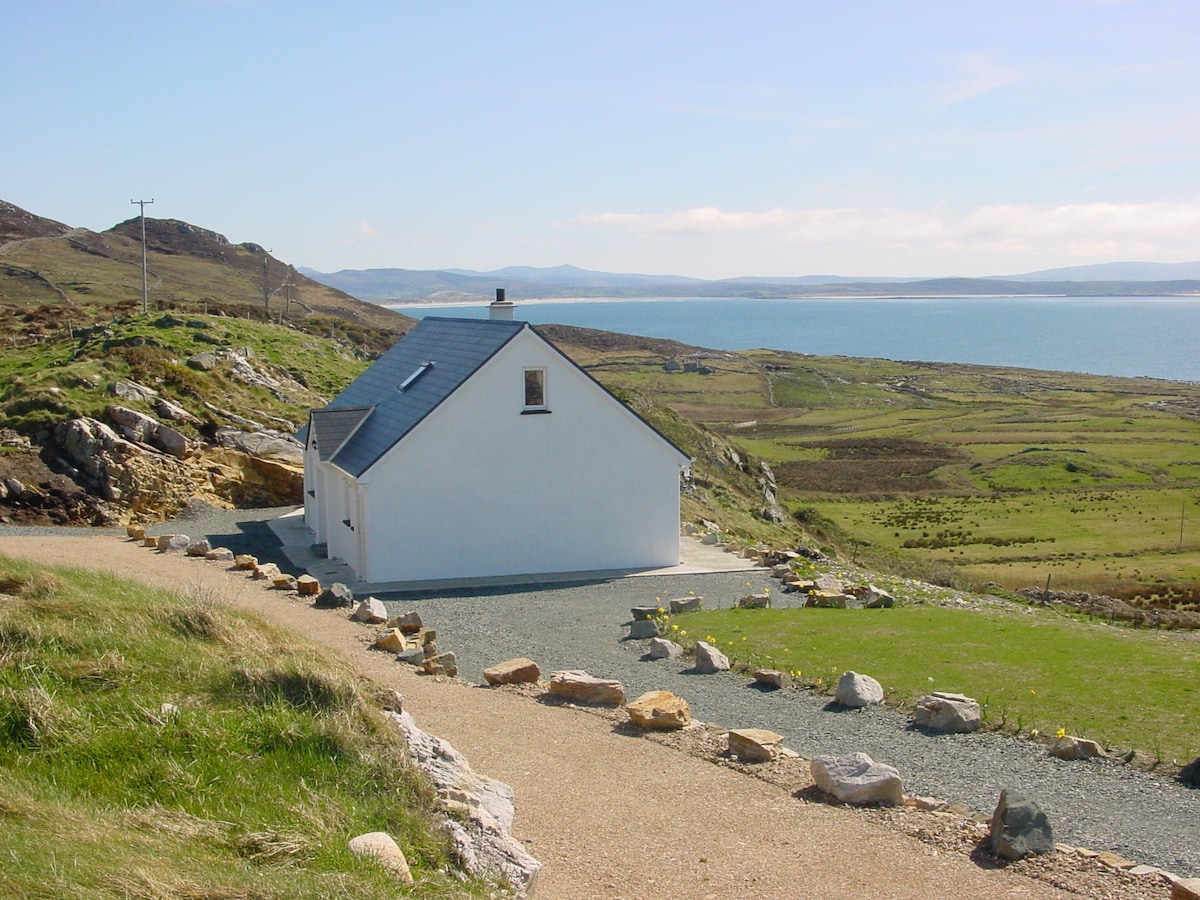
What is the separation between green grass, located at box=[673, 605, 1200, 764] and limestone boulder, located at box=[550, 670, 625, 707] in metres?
2.97

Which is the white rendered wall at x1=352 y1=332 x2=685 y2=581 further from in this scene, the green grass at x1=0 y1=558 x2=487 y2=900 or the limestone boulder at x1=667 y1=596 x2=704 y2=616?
the green grass at x1=0 y1=558 x2=487 y2=900

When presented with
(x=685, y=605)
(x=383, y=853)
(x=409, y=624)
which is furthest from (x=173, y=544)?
(x=383, y=853)

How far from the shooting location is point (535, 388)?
86.3 feet

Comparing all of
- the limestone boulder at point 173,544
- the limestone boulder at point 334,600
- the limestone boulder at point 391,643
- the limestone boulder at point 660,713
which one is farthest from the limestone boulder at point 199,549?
the limestone boulder at point 660,713

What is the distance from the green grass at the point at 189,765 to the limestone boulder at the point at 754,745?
12.9 feet

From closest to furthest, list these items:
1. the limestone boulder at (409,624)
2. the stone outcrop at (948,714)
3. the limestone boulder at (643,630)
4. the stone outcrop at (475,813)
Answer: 1. the stone outcrop at (475,813)
2. the stone outcrop at (948,714)
3. the limestone boulder at (409,624)
4. the limestone boulder at (643,630)

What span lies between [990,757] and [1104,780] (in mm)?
1180

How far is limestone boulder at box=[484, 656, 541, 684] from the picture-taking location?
1522cm

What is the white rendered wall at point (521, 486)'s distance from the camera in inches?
997

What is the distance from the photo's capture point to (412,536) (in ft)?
83.4

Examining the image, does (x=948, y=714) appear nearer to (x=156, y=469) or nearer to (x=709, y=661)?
(x=709, y=661)

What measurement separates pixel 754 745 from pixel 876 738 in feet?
6.48

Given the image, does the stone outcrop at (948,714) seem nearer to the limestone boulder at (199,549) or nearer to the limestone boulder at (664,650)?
the limestone boulder at (664,650)

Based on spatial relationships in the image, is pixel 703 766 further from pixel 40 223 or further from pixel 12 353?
pixel 40 223
